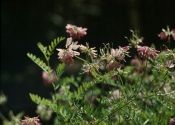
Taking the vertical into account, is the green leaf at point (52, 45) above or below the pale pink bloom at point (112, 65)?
above

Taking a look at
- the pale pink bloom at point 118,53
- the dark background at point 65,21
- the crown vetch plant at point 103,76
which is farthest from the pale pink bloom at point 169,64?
the dark background at point 65,21

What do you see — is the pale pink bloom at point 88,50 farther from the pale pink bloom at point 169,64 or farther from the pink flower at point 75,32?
the pale pink bloom at point 169,64

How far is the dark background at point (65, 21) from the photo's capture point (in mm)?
9049

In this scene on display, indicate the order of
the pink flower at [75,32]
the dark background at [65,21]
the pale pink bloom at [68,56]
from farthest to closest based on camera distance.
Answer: the dark background at [65,21] → the pink flower at [75,32] → the pale pink bloom at [68,56]

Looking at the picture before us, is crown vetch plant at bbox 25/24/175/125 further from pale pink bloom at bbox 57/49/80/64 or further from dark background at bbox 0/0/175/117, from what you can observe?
dark background at bbox 0/0/175/117

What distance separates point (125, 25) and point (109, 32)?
298 millimetres

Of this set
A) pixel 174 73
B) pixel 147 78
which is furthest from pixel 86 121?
pixel 147 78

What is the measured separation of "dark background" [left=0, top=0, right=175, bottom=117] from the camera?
905 centimetres

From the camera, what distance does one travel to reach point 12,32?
985 centimetres

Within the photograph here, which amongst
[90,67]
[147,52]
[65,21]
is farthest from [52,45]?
[65,21]

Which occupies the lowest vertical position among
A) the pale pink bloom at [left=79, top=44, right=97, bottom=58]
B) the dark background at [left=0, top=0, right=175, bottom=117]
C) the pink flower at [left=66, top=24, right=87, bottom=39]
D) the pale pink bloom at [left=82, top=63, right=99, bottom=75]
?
the pale pink bloom at [left=82, top=63, right=99, bottom=75]

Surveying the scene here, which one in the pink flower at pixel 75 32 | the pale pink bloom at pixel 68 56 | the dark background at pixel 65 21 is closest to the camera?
the pale pink bloom at pixel 68 56

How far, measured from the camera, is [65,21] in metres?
9.95

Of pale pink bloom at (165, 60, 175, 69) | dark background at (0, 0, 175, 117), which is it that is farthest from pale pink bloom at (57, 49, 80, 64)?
dark background at (0, 0, 175, 117)
